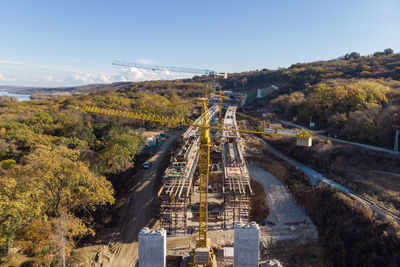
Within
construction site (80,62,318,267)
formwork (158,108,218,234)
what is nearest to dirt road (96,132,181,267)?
construction site (80,62,318,267)

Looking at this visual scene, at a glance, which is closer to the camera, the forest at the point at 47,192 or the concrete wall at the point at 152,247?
the concrete wall at the point at 152,247

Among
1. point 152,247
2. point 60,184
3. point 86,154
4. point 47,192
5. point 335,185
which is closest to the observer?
A: point 152,247

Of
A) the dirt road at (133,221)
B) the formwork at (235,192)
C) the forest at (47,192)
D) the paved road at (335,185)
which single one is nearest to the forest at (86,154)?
the forest at (47,192)

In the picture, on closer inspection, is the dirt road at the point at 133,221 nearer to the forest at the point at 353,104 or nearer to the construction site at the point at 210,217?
the construction site at the point at 210,217

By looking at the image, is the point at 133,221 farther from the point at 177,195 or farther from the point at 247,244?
the point at 247,244

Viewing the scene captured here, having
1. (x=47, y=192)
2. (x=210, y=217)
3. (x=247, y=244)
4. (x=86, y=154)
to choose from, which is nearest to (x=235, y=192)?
(x=210, y=217)
